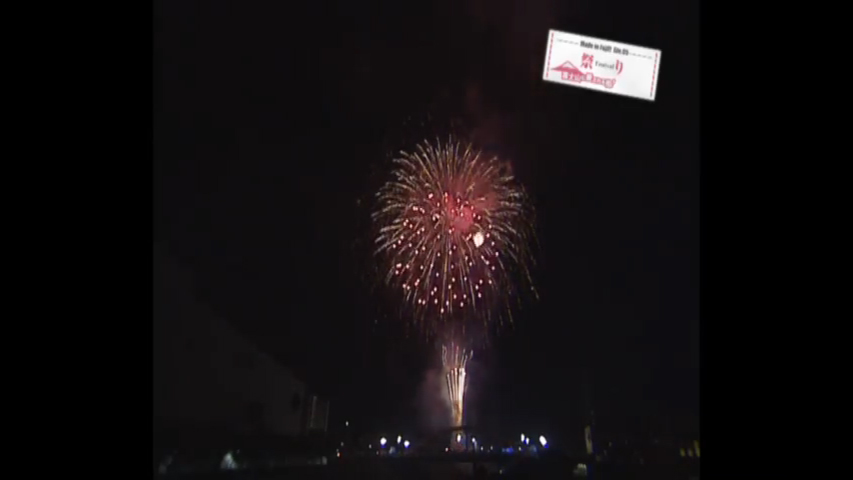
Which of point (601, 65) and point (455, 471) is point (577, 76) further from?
point (455, 471)

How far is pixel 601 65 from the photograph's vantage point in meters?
10.7

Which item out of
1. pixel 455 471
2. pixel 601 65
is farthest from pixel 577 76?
pixel 455 471

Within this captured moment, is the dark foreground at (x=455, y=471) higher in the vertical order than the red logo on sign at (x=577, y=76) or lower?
lower

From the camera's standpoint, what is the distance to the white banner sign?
35.0 feet

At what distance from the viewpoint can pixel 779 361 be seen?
7.68 meters

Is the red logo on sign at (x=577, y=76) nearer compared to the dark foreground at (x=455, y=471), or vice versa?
the red logo on sign at (x=577, y=76)

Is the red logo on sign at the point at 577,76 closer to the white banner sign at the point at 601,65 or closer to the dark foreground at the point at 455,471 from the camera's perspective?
the white banner sign at the point at 601,65

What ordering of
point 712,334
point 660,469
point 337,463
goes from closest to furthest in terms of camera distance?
point 712,334 < point 660,469 < point 337,463

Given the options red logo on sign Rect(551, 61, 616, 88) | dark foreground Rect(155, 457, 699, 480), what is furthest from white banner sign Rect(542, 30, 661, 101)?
dark foreground Rect(155, 457, 699, 480)

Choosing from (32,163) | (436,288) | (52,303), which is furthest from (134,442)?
(436,288)

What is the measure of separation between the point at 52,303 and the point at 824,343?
24.8ft

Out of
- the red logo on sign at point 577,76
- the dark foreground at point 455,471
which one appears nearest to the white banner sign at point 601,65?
the red logo on sign at point 577,76

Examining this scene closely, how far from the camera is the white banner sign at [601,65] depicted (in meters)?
10.7

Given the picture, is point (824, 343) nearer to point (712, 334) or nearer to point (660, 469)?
point (712, 334)
